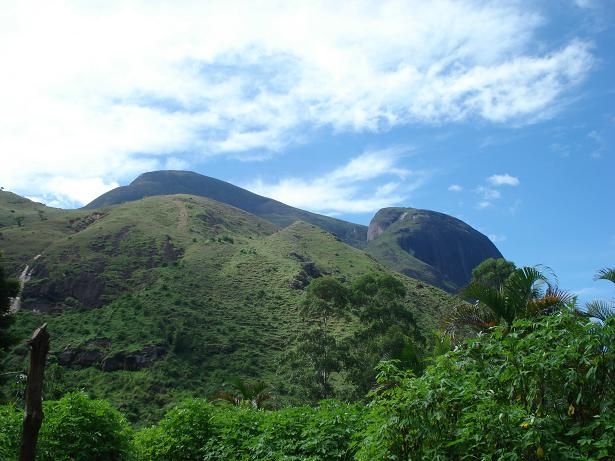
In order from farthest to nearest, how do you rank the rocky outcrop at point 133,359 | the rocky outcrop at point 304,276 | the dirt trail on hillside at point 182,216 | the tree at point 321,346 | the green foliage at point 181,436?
the dirt trail on hillside at point 182,216
the rocky outcrop at point 304,276
the rocky outcrop at point 133,359
the tree at point 321,346
the green foliage at point 181,436

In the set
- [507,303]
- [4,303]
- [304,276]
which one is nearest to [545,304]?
[507,303]

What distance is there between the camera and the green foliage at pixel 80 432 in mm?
8641

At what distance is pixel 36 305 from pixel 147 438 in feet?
198

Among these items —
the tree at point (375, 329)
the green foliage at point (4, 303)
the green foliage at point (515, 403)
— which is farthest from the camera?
the tree at point (375, 329)

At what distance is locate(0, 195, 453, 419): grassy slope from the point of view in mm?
45062

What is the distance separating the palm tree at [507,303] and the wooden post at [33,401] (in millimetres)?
7463

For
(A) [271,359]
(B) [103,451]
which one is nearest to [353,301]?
(A) [271,359]

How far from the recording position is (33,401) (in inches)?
217

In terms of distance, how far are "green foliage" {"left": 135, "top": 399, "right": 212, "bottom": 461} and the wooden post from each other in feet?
14.9

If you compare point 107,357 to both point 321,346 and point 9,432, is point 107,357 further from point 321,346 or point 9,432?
point 9,432

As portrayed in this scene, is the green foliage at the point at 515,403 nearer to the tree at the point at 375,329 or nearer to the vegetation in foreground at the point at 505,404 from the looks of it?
the vegetation in foreground at the point at 505,404

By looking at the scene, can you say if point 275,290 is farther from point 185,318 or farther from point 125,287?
point 125,287

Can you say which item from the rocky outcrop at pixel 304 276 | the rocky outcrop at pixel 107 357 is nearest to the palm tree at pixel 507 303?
the rocky outcrop at pixel 107 357

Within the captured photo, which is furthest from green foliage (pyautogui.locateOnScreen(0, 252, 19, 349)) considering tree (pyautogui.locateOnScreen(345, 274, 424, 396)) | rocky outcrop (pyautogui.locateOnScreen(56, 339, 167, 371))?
rocky outcrop (pyautogui.locateOnScreen(56, 339, 167, 371))
